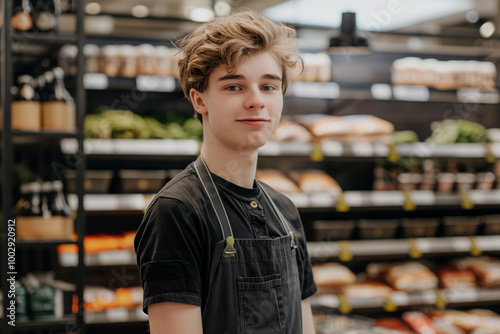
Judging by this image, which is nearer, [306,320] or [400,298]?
[306,320]

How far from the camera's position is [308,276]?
1518 mm

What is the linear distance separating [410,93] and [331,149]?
89cm

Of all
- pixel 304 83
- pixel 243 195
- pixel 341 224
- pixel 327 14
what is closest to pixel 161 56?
pixel 304 83

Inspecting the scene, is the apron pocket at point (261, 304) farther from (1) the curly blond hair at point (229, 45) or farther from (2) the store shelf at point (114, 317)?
(2) the store shelf at point (114, 317)

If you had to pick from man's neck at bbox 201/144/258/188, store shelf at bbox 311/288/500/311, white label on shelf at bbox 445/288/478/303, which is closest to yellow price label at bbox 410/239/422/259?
store shelf at bbox 311/288/500/311

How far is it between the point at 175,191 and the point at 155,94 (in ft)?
10.9

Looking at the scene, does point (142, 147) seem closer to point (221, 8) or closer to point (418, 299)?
point (221, 8)

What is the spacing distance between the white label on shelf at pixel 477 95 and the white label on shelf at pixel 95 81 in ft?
9.60

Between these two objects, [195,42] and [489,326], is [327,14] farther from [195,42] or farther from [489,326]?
[195,42]

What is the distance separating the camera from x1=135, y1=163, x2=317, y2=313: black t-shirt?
1116 mm

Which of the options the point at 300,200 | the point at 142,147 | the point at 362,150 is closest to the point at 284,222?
the point at 142,147

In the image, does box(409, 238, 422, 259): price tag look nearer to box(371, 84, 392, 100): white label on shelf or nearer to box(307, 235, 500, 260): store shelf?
box(307, 235, 500, 260): store shelf

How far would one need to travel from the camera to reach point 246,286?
121 cm

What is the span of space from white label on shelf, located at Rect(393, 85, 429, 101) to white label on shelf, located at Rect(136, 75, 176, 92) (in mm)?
1839
